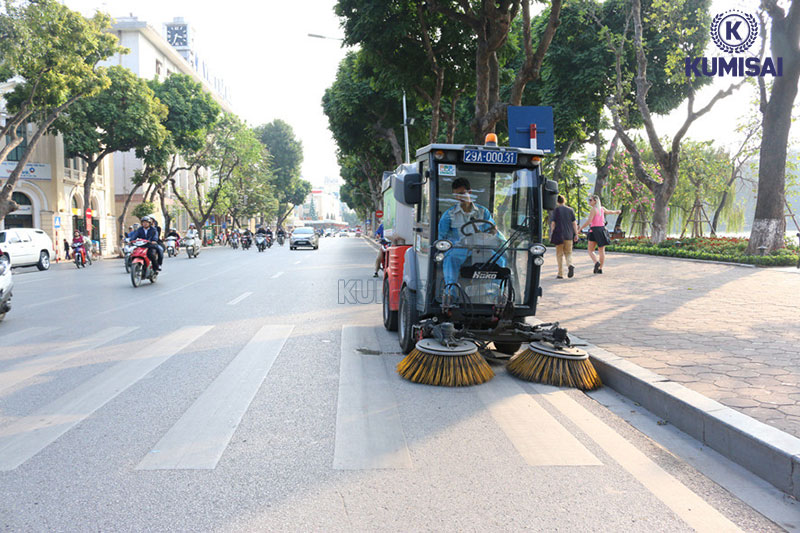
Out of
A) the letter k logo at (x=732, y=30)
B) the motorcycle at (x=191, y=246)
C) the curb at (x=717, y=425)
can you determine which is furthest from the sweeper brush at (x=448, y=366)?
the motorcycle at (x=191, y=246)

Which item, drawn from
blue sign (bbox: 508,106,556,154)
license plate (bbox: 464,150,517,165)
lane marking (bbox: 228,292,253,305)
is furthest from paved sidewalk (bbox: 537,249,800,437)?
lane marking (bbox: 228,292,253,305)

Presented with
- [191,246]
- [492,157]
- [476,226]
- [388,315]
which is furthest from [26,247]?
[492,157]

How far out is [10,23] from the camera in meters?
20.3

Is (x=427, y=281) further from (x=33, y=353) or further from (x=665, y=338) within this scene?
(x=33, y=353)

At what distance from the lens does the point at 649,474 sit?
11.4ft

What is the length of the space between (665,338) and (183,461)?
5249mm

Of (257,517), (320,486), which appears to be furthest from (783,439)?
(257,517)

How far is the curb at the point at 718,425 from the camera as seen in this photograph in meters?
3.31

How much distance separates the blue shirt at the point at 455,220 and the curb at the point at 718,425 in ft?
5.92

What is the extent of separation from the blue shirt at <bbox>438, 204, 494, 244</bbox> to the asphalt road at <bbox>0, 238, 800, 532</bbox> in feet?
4.55

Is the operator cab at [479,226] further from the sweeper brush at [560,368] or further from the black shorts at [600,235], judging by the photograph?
the black shorts at [600,235]

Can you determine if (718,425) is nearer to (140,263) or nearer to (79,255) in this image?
(140,263)

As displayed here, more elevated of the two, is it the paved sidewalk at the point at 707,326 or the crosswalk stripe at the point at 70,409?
the paved sidewalk at the point at 707,326

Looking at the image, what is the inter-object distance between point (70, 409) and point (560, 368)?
395 cm
